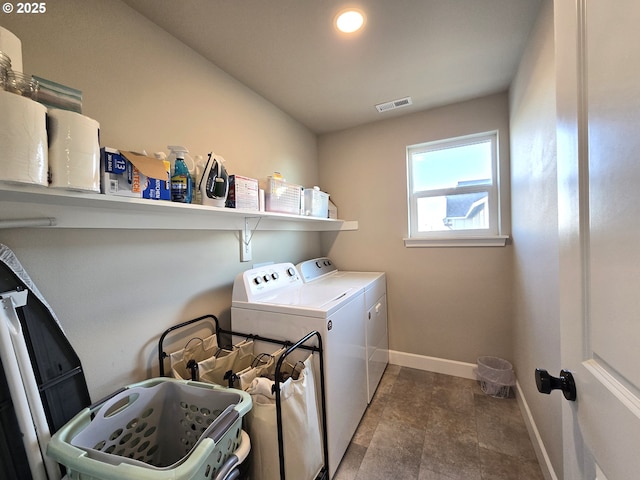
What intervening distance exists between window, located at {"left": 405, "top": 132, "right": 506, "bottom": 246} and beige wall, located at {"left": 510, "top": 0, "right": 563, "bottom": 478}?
0.35 m

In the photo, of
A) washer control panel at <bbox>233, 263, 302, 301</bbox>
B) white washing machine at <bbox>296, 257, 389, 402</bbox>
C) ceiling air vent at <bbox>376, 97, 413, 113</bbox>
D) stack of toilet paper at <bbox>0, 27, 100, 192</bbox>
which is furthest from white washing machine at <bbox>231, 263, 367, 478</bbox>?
ceiling air vent at <bbox>376, 97, 413, 113</bbox>

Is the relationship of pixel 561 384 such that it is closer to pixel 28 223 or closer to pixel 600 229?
pixel 600 229

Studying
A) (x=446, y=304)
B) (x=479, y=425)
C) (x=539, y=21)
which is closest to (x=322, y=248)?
(x=446, y=304)

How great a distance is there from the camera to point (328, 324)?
4.38ft

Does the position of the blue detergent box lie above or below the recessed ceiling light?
below

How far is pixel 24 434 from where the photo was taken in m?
0.77

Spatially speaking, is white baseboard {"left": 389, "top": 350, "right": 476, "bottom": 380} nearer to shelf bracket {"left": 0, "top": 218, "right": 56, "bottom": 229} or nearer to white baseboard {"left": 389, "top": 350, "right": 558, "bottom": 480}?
white baseboard {"left": 389, "top": 350, "right": 558, "bottom": 480}

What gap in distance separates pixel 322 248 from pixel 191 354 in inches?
68.2

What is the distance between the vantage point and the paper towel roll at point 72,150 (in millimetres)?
709

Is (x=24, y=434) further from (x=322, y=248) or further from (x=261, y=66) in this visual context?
(x=322, y=248)

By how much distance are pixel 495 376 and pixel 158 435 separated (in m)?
2.31

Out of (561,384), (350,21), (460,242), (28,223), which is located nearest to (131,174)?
(28,223)

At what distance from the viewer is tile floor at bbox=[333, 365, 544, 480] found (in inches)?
55.7

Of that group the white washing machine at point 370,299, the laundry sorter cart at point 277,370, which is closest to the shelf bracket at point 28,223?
the laundry sorter cart at point 277,370
